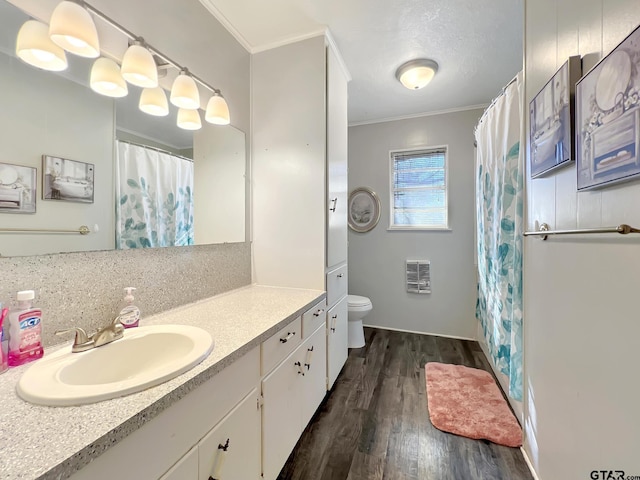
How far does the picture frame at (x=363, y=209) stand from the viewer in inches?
122

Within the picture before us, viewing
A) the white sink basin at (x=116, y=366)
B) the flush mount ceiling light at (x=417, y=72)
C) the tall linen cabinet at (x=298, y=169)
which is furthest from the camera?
the flush mount ceiling light at (x=417, y=72)

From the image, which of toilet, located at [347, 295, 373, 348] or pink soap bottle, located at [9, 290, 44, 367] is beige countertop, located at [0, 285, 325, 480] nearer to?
pink soap bottle, located at [9, 290, 44, 367]

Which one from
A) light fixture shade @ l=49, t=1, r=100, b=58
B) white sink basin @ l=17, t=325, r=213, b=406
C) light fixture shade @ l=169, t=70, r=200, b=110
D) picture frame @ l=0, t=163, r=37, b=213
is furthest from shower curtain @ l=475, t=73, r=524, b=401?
picture frame @ l=0, t=163, r=37, b=213

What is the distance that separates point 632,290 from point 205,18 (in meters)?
2.18

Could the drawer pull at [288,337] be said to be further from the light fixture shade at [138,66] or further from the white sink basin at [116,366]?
the light fixture shade at [138,66]

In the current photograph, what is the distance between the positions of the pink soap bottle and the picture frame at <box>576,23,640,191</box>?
5.45 feet

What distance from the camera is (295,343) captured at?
1.30 m

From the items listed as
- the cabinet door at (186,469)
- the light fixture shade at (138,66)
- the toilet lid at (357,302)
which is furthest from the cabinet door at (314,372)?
the light fixture shade at (138,66)

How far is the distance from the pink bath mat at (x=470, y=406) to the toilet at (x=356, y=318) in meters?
0.69

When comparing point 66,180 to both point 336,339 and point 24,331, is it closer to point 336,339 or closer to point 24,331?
point 24,331

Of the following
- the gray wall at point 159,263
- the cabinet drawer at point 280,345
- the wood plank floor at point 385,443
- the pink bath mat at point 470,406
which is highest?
the gray wall at point 159,263

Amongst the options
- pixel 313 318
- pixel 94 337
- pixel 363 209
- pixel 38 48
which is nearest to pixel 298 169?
pixel 313 318

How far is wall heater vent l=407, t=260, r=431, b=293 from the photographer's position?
2893 mm

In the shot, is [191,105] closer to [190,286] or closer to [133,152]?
[133,152]
